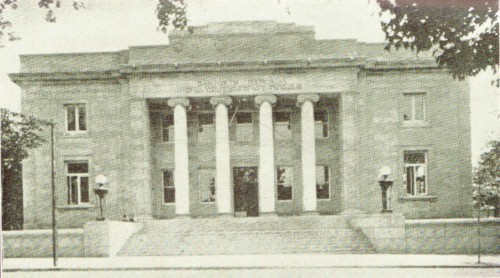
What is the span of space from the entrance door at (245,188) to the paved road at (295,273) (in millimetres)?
14692

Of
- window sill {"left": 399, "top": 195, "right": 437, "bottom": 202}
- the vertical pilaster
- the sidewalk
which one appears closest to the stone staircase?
the sidewalk

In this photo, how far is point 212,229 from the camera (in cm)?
3108

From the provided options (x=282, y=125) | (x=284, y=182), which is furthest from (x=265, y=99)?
(x=284, y=182)

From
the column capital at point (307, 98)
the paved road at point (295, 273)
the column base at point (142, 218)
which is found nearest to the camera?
the paved road at point (295, 273)

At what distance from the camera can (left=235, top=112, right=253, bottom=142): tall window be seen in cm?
3597

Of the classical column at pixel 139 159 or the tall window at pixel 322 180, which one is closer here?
the classical column at pixel 139 159

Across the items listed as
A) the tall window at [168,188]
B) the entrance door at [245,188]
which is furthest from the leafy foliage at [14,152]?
the entrance door at [245,188]

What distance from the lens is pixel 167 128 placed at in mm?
36125

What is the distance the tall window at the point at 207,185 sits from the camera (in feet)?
118

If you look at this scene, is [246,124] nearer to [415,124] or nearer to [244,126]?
[244,126]

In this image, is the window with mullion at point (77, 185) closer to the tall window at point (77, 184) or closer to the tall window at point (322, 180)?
the tall window at point (77, 184)

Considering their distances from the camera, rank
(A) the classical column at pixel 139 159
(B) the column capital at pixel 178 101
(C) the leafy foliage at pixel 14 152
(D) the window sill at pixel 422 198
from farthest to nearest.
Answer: (D) the window sill at pixel 422 198
(A) the classical column at pixel 139 159
(B) the column capital at pixel 178 101
(C) the leafy foliage at pixel 14 152

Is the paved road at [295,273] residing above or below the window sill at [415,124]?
below

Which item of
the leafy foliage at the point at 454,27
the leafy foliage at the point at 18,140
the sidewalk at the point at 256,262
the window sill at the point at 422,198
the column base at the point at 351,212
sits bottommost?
the sidewalk at the point at 256,262
